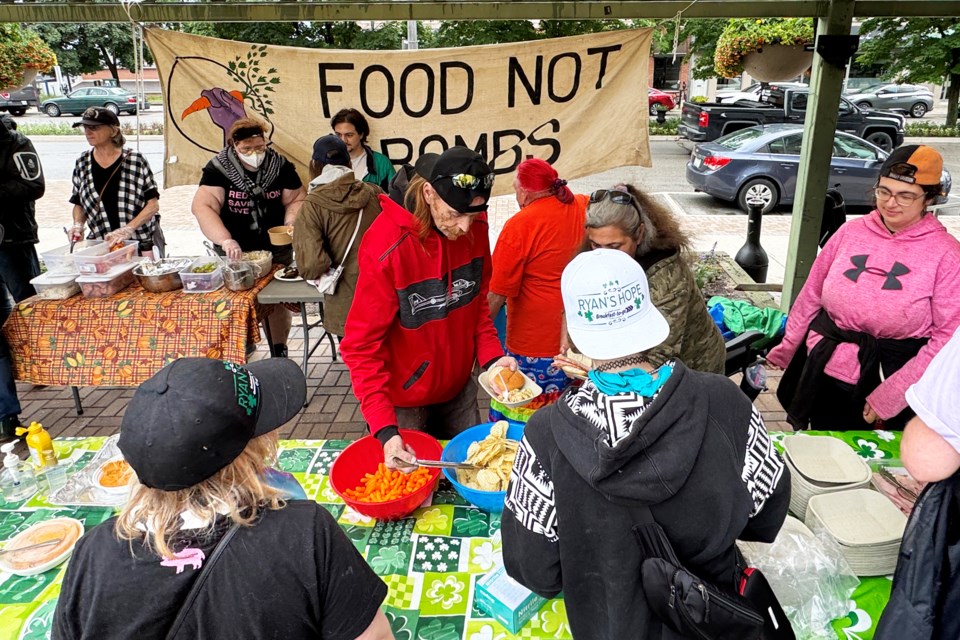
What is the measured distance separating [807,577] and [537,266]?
79.7 inches

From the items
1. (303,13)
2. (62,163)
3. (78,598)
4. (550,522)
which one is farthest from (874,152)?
(62,163)

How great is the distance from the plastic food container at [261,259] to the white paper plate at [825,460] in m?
3.54

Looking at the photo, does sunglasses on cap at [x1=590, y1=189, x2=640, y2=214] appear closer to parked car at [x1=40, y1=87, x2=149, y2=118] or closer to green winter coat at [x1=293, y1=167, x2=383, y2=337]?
green winter coat at [x1=293, y1=167, x2=383, y2=337]

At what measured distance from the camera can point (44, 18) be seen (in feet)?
13.9

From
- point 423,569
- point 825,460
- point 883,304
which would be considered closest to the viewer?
point 423,569

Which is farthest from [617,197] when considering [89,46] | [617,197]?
[89,46]

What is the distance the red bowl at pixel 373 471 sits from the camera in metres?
2.09

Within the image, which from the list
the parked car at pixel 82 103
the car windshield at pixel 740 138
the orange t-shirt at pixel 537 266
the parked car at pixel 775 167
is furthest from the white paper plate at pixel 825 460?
the parked car at pixel 82 103

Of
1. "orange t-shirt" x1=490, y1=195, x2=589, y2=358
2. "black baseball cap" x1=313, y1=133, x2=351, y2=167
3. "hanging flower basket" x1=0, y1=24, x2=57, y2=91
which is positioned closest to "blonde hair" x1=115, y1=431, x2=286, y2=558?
"orange t-shirt" x1=490, y1=195, x2=589, y2=358

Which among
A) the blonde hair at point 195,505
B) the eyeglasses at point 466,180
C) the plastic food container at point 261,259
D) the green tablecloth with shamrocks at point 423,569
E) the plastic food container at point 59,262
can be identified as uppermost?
the eyeglasses at point 466,180

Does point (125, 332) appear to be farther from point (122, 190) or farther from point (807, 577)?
point (807, 577)

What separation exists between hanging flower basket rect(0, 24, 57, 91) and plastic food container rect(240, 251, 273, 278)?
15.0 feet

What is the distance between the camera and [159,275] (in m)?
4.17

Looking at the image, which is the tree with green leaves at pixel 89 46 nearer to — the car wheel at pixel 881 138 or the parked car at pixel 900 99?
the car wheel at pixel 881 138
